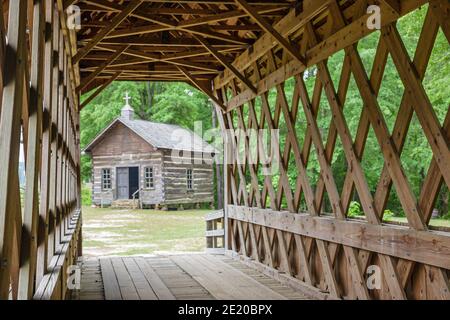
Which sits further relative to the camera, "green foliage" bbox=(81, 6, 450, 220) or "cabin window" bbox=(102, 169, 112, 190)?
"cabin window" bbox=(102, 169, 112, 190)

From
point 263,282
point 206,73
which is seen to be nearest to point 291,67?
point 263,282

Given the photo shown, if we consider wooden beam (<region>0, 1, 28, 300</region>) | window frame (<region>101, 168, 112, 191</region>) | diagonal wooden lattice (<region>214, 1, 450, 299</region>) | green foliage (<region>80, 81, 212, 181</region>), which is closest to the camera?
wooden beam (<region>0, 1, 28, 300</region>)

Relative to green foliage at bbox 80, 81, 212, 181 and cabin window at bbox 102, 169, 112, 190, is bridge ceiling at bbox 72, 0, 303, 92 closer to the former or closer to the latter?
cabin window at bbox 102, 169, 112, 190

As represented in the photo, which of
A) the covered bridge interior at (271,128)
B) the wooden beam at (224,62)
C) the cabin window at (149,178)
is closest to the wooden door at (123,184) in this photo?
the cabin window at (149,178)

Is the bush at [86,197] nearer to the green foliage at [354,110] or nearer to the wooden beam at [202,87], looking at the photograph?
the green foliage at [354,110]

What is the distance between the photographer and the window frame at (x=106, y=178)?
26478 millimetres

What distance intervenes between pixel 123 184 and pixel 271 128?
19270 millimetres

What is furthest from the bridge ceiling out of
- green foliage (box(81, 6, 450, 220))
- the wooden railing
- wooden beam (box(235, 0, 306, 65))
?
the wooden railing

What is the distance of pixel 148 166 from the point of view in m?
25.4

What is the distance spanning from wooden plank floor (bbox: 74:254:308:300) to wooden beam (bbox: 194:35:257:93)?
2930mm

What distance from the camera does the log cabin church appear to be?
2492 centimetres

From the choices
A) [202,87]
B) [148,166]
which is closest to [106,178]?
[148,166]

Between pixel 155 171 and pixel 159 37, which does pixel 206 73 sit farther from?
pixel 155 171

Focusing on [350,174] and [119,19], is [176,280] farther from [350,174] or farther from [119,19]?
[119,19]
